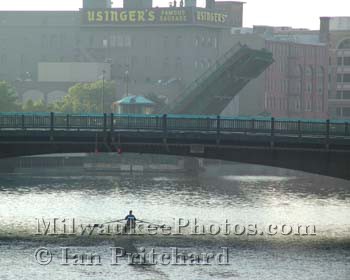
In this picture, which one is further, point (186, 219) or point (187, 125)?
point (186, 219)

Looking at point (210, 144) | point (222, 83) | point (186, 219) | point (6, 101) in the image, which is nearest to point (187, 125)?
point (210, 144)

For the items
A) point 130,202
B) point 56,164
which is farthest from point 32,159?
point 130,202

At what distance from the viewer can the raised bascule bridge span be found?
164000mm

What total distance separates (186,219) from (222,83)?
62400 millimetres

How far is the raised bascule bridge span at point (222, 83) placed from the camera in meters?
164

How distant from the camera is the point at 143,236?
314ft

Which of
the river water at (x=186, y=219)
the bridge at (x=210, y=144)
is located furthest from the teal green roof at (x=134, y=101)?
the bridge at (x=210, y=144)

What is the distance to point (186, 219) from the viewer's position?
10694 cm

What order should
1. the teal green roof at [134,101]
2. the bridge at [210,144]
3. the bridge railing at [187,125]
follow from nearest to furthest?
the bridge at [210,144]
the bridge railing at [187,125]
the teal green roof at [134,101]

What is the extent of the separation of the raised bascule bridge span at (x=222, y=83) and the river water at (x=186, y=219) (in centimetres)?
1189

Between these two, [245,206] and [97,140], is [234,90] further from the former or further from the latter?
[97,140]

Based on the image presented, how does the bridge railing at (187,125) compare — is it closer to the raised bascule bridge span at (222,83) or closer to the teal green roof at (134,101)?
the raised bascule bridge span at (222,83)
